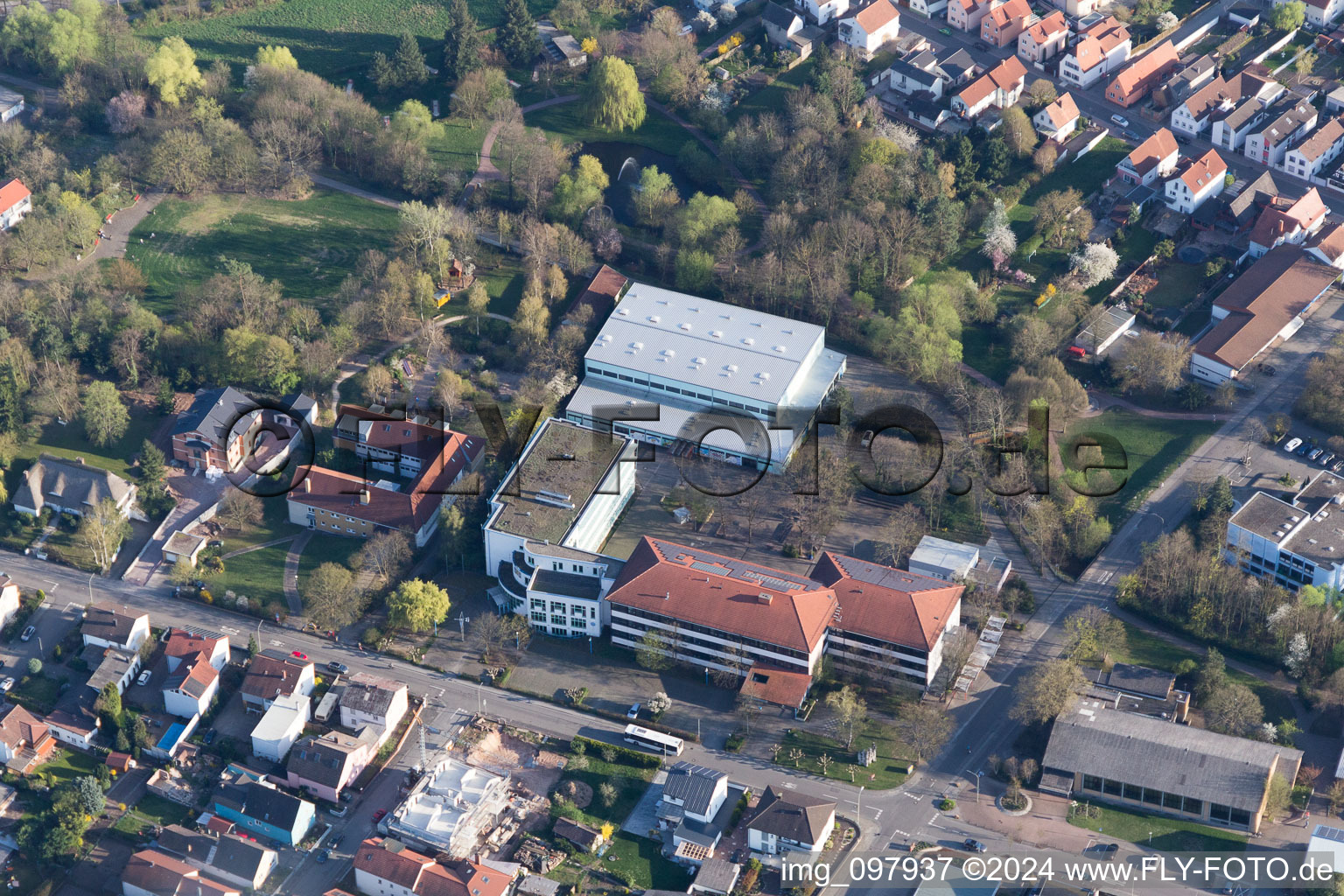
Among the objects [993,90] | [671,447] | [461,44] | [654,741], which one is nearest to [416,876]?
[654,741]

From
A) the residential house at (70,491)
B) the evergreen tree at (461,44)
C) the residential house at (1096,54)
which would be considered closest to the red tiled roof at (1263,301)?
the residential house at (1096,54)

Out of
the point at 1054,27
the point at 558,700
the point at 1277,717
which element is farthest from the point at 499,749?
the point at 1054,27

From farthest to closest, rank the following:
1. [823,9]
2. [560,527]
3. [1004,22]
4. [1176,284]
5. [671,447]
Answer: [823,9] < [1004,22] < [1176,284] < [671,447] < [560,527]

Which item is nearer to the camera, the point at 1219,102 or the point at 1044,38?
the point at 1219,102

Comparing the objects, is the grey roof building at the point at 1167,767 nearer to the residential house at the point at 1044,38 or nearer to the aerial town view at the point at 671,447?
the aerial town view at the point at 671,447

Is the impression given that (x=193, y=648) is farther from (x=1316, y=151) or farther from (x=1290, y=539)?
(x=1316, y=151)

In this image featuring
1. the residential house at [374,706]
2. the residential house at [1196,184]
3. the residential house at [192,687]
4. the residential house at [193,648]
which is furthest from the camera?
the residential house at [1196,184]

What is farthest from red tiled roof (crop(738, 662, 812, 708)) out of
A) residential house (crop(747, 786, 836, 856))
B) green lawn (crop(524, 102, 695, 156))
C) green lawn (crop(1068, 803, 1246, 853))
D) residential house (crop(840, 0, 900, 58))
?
residential house (crop(840, 0, 900, 58))
